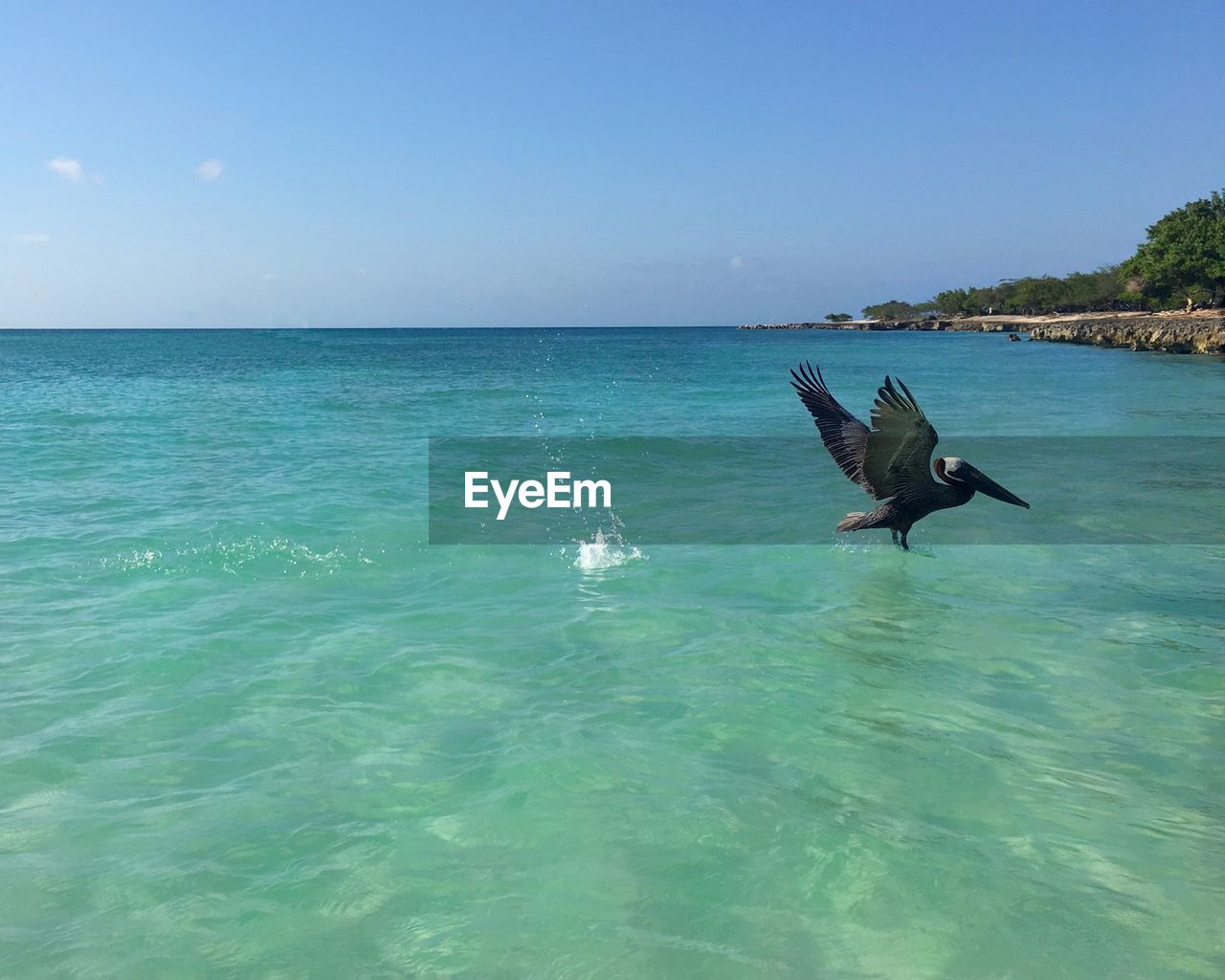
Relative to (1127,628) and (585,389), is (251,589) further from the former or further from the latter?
(585,389)

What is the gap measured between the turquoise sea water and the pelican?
836 mm

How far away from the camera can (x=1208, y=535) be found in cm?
1148

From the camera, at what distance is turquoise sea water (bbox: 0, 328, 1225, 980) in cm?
399

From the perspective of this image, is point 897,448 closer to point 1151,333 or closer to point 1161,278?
point 1151,333

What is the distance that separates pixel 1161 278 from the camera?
7306 cm

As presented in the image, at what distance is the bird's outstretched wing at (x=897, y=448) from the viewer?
28.1ft

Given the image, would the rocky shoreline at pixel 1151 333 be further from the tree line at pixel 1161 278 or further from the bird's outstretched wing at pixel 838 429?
the bird's outstretched wing at pixel 838 429

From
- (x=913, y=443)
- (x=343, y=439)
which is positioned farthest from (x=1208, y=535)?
(x=343, y=439)

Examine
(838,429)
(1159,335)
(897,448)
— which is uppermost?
(1159,335)

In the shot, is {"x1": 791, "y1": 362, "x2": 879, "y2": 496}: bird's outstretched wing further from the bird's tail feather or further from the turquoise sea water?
the turquoise sea water

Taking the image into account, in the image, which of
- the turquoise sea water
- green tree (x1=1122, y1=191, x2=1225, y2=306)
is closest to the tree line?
green tree (x1=1122, y1=191, x2=1225, y2=306)

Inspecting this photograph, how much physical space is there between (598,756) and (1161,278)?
8126cm

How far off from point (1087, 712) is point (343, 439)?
16943 mm

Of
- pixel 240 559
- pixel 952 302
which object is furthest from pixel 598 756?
pixel 952 302
